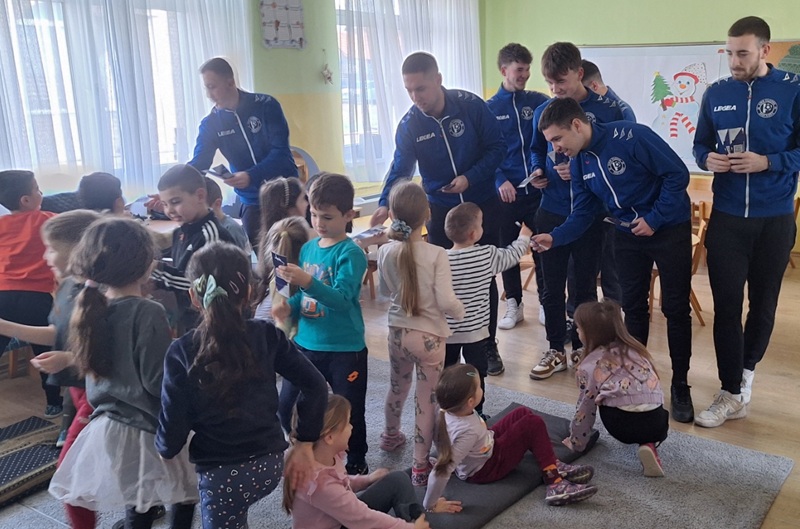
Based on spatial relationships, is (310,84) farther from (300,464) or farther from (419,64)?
(300,464)

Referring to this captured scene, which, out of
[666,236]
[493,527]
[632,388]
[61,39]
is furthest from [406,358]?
[61,39]

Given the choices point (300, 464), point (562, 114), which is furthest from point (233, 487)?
point (562, 114)

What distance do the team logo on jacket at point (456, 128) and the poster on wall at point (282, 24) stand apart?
2.41 meters

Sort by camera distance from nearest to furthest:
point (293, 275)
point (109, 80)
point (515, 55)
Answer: point (293, 275) < point (515, 55) < point (109, 80)

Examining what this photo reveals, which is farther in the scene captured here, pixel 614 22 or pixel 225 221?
pixel 614 22

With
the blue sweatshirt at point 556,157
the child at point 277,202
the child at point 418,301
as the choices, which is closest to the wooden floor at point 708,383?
the blue sweatshirt at point 556,157

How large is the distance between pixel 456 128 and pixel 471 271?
34.1 inches

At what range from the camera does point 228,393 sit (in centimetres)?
171

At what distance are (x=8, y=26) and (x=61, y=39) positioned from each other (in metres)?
0.30

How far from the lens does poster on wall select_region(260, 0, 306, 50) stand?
512 cm

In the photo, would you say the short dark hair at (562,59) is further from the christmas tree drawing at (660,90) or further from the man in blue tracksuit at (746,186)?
the christmas tree drawing at (660,90)

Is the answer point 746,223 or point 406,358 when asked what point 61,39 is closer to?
point 406,358

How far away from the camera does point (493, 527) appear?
2387 mm

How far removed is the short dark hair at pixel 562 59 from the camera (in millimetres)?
3146
